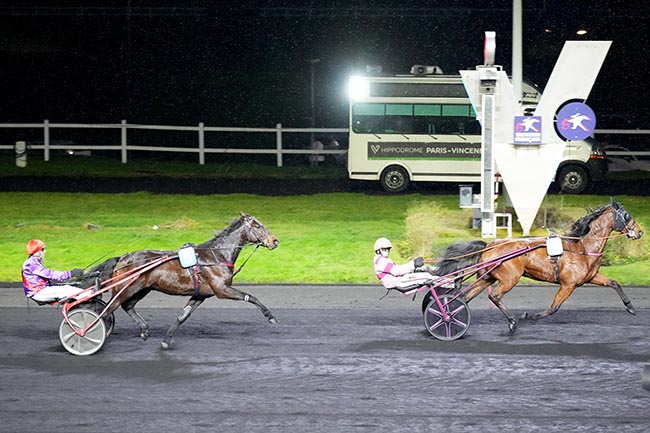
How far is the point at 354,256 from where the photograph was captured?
1827 cm

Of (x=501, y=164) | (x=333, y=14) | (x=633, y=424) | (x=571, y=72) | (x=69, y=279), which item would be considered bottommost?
(x=633, y=424)

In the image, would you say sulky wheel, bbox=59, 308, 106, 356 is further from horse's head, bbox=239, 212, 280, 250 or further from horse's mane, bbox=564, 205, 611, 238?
horse's mane, bbox=564, 205, 611, 238

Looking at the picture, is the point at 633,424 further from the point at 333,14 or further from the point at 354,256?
the point at 333,14

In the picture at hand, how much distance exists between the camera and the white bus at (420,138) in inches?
1064

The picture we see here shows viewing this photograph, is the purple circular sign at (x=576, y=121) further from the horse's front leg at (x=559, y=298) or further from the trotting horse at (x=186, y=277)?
the trotting horse at (x=186, y=277)

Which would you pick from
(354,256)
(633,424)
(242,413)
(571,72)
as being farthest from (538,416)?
(571,72)

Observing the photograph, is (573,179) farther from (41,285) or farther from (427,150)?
(41,285)

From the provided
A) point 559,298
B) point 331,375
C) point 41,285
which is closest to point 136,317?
point 41,285

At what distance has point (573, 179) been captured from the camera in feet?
88.8

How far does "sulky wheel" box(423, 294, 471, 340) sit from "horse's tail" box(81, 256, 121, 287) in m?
3.46

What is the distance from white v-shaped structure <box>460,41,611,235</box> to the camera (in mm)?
18484

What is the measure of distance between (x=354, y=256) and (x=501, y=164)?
317 centimetres

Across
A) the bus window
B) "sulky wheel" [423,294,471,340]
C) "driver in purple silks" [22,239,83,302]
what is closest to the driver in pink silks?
"sulky wheel" [423,294,471,340]

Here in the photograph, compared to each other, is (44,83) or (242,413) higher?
(44,83)
